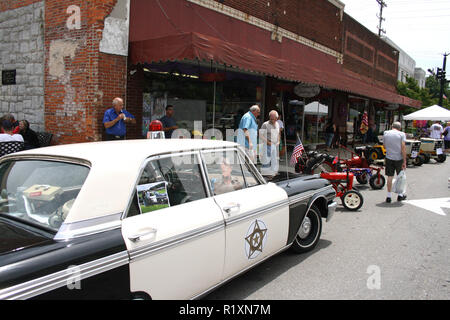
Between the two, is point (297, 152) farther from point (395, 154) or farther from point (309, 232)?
point (309, 232)

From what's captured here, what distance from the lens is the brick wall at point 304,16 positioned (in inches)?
512

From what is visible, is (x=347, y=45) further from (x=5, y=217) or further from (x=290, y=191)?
(x=5, y=217)

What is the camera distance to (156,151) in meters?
2.85

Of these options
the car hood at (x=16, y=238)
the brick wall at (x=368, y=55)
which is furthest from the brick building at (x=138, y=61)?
the brick wall at (x=368, y=55)

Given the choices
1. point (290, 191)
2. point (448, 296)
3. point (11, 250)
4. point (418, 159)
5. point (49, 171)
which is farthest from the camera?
point (418, 159)

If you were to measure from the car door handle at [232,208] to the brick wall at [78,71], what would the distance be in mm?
5520

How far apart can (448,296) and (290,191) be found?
6.06ft

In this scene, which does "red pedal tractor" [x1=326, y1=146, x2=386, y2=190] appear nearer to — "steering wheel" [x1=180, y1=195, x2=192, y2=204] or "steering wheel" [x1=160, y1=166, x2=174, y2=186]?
"steering wheel" [x1=180, y1=195, x2=192, y2=204]

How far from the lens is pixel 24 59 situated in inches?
375

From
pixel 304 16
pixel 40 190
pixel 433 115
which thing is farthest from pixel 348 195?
pixel 433 115

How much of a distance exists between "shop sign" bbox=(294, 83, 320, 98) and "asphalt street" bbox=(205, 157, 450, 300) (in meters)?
7.35

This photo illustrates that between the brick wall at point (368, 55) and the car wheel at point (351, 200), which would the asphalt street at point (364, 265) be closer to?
the car wheel at point (351, 200)

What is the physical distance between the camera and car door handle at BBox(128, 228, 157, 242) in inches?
92.7
